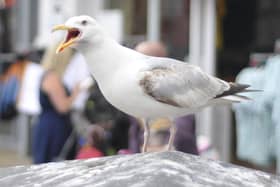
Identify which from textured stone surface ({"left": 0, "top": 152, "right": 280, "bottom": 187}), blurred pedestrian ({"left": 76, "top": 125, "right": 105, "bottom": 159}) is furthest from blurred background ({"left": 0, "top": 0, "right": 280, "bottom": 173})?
textured stone surface ({"left": 0, "top": 152, "right": 280, "bottom": 187})

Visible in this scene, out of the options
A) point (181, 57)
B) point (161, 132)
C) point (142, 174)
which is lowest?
point (181, 57)

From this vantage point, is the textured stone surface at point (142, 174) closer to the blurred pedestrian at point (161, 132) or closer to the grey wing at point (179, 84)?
the grey wing at point (179, 84)

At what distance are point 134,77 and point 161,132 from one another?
5.91 ft

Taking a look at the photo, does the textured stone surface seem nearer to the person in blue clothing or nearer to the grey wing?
the grey wing

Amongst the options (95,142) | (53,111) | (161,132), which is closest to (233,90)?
(161,132)

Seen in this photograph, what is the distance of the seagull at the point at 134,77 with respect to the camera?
2.83 metres

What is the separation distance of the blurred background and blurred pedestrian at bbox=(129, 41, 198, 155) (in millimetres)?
905

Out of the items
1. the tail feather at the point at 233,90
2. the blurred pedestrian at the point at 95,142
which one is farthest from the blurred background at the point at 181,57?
the tail feather at the point at 233,90

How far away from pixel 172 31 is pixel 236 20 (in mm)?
1068

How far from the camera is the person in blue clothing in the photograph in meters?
6.50

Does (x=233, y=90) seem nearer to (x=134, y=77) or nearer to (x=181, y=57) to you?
(x=134, y=77)

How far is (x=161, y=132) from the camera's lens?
462 centimetres

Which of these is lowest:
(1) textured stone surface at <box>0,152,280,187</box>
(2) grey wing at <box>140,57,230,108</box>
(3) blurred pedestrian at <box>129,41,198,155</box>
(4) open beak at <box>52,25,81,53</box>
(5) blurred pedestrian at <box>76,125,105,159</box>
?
(5) blurred pedestrian at <box>76,125,105,159</box>

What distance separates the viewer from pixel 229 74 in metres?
9.51
